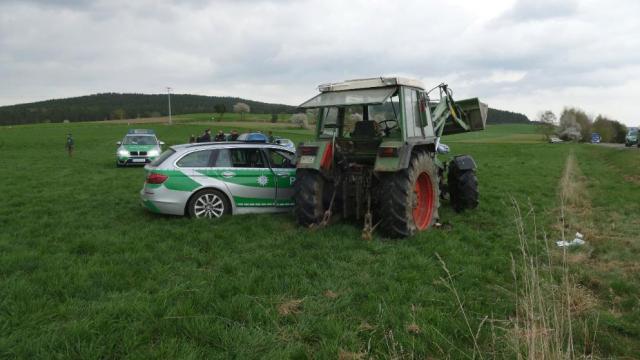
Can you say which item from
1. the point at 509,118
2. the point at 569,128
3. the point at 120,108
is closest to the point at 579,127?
the point at 569,128

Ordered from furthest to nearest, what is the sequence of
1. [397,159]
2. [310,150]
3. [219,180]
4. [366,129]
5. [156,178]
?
[219,180] < [156,178] < [366,129] < [310,150] < [397,159]

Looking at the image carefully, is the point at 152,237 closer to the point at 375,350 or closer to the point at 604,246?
the point at 375,350

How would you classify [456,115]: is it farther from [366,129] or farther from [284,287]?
[284,287]

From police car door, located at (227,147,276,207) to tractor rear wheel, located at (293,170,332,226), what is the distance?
4.46 ft

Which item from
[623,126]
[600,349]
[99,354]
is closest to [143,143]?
[99,354]

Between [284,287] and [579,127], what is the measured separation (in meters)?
73.2

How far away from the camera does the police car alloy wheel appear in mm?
8070

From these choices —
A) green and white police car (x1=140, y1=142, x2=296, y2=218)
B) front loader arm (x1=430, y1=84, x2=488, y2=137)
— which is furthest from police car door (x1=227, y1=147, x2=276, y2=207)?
front loader arm (x1=430, y1=84, x2=488, y2=137)

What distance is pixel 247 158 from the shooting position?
27.9 ft

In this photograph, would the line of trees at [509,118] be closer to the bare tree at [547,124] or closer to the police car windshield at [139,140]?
the bare tree at [547,124]

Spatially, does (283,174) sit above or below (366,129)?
below

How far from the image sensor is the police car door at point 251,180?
8273mm

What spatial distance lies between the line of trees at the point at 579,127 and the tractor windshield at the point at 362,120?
203 ft

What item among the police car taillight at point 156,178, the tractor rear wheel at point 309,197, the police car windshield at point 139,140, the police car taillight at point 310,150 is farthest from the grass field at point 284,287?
the police car windshield at point 139,140
